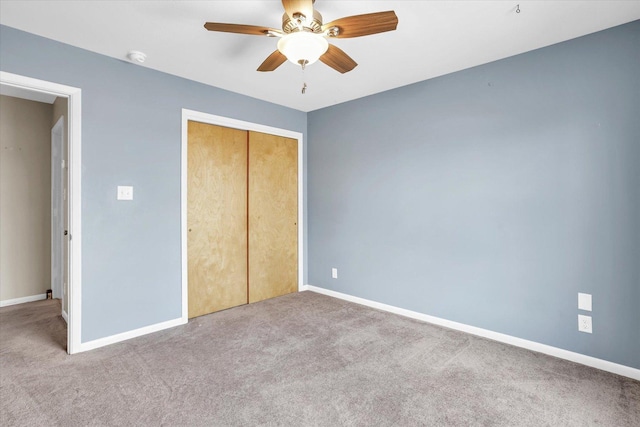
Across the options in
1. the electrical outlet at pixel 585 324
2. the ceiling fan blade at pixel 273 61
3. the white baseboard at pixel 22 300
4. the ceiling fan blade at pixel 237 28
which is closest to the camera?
the ceiling fan blade at pixel 237 28

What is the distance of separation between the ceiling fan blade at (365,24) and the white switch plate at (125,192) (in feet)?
6.86

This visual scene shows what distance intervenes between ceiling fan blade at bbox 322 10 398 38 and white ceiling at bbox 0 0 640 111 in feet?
1.00

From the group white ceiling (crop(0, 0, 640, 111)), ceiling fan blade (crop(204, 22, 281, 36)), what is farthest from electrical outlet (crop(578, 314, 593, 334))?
ceiling fan blade (crop(204, 22, 281, 36))

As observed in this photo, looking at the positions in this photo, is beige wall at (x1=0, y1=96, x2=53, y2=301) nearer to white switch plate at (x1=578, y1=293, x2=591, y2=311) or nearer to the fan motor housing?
the fan motor housing

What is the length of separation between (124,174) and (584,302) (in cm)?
374

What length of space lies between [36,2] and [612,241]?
4.04 meters

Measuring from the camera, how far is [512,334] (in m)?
2.70

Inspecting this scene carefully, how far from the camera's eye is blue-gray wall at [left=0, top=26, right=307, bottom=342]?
2514 mm

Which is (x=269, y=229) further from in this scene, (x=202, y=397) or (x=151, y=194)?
(x=202, y=397)

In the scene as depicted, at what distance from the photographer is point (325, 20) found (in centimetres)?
218

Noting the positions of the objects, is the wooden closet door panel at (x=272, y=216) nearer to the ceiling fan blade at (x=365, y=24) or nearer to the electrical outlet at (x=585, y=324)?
the ceiling fan blade at (x=365, y=24)

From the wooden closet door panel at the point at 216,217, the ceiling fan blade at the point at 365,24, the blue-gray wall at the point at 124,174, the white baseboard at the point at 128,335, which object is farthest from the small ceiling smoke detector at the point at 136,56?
the white baseboard at the point at 128,335

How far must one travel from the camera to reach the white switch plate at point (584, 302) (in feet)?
7.70

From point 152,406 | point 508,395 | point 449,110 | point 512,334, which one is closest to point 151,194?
point 152,406
